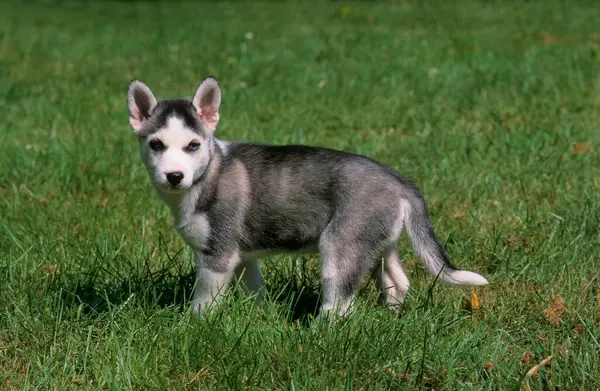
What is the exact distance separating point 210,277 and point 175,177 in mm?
621

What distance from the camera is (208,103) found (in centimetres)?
498

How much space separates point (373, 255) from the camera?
4.66 m

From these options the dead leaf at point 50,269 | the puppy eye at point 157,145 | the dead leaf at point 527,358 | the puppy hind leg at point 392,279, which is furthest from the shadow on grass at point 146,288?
the dead leaf at point 527,358

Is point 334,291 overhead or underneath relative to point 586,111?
overhead

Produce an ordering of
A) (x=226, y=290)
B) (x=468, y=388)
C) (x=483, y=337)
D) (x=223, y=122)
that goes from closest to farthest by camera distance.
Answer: (x=468, y=388), (x=483, y=337), (x=226, y=290), (x=223, y=122)

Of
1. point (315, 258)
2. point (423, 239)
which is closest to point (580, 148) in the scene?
point (315, 258)

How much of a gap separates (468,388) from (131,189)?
4.08 meters

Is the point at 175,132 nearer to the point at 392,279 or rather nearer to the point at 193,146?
the point at 193,146

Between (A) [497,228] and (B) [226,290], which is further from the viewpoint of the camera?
(A) [497,228]

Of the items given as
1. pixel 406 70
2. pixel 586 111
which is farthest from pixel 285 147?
pixel 406 70

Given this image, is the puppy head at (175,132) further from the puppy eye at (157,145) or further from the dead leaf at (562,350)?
the dead leaf at (562,350)

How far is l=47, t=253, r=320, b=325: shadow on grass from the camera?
4970 mm

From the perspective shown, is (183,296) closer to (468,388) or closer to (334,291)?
(334,291)

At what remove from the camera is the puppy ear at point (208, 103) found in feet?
16.1
